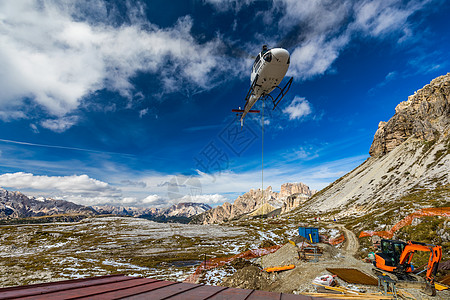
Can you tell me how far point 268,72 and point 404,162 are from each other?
116 m

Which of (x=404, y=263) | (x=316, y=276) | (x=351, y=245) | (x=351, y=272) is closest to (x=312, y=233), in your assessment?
(x=351, y=245)

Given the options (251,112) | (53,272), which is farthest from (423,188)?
(53,272)

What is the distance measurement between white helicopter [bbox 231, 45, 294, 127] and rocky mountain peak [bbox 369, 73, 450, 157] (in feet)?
396

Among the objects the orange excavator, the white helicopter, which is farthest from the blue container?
the white helicopter

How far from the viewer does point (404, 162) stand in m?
95.3

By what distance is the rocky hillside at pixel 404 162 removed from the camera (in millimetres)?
72562

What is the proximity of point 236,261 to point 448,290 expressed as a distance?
21.6m

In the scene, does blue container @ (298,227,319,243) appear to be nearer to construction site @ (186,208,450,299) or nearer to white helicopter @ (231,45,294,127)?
construction site @ (186,208,450,299)

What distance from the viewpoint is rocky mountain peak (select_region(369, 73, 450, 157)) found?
3846 inches

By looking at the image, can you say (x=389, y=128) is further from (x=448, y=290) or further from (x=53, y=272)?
(x=53, y=272)

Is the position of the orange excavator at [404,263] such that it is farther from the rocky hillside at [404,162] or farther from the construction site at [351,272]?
the rocky hillside at [404,162]

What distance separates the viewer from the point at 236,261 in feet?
93.5

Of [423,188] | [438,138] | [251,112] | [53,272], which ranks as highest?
[438,138]

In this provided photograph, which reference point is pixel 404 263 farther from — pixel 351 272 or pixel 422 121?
pixel 422 121
